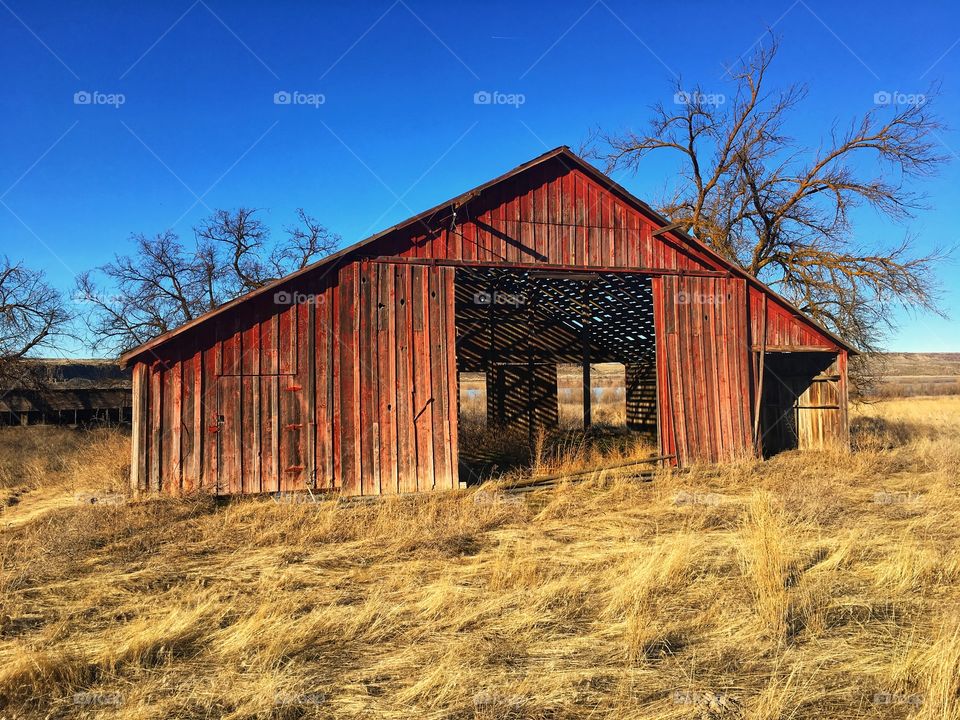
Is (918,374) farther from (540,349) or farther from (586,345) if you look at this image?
(586,345)

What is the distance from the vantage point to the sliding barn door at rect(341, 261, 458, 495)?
37.2 ft

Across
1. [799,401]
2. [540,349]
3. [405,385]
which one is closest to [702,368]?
[799,401]

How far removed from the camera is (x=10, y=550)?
25.2ft

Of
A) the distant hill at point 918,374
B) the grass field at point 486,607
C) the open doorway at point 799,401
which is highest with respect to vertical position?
the distant hill at point 918,374

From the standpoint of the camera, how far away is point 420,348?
1182cm

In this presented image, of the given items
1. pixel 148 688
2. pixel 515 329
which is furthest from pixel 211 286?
pixel 148 688

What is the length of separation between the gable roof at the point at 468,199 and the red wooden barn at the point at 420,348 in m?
0.04

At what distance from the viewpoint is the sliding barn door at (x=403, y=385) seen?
11.4m

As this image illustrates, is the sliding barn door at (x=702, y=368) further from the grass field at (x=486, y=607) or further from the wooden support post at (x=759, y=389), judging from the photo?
the grass field at (x=486, y=607)

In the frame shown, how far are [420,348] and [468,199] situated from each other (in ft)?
9.55

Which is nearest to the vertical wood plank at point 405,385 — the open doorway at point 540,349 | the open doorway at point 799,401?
the open doorway at point 540,349

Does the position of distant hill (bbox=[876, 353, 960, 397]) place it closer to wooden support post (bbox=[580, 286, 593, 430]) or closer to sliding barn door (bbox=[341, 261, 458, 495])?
wooden support post (bbox=[580, 286, 593, 430])

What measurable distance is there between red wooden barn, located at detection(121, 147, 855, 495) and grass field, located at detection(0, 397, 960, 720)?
42.6 inches

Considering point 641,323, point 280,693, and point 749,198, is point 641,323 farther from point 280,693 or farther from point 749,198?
point 280,693
